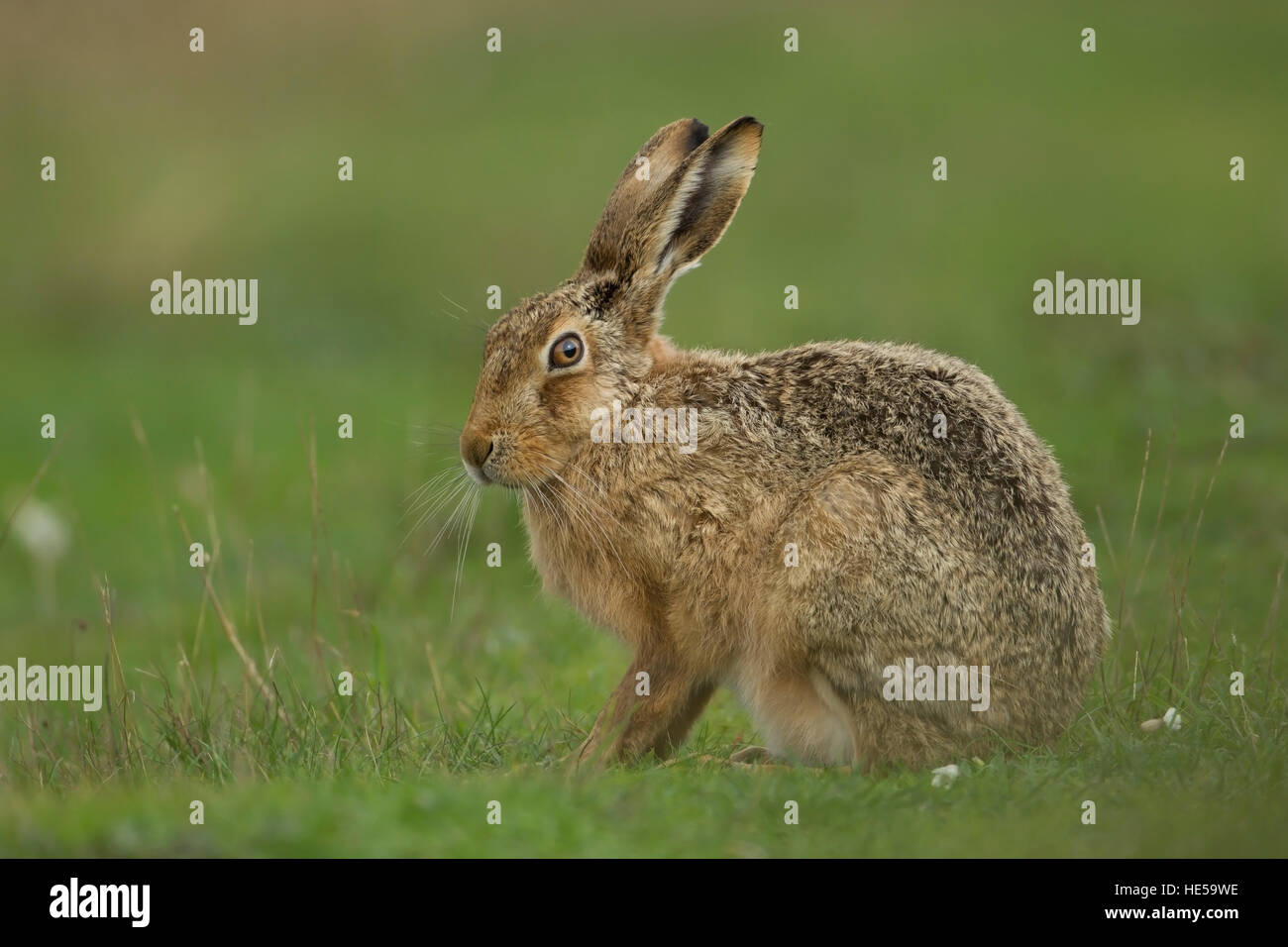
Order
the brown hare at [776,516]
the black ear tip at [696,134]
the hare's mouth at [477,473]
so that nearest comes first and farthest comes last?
the brown hare at [776,516]
the hare's mouth at [477,473]
the black ear tip at [696,134]

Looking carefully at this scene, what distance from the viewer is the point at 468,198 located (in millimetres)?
24109

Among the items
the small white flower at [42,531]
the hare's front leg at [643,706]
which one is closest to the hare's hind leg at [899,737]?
the hare's front leg at [643,706]

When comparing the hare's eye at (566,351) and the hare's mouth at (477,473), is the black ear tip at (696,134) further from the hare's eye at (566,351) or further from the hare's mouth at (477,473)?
the hare's mouth at (477,473)

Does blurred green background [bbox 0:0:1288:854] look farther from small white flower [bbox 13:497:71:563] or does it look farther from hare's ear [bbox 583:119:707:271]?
hare's ear [bbox 583:119:707:271]

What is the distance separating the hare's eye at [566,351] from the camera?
7.85 m

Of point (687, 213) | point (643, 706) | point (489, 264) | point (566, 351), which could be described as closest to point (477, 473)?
point (566, 351)

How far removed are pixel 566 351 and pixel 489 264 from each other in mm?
13746

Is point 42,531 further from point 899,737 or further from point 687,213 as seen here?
point 899,737

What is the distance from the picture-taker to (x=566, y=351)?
7871 millimetres

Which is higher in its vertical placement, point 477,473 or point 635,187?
point 635,187

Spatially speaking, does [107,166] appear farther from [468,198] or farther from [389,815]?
[389,815]

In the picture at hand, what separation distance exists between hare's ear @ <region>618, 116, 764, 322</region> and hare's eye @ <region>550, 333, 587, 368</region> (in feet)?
1.15
